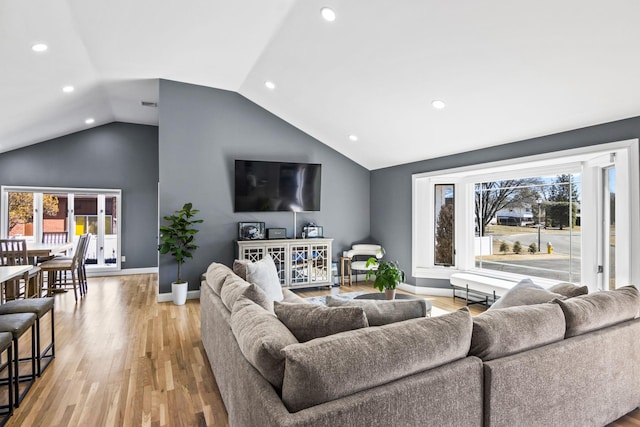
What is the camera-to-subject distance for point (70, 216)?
22.9ft

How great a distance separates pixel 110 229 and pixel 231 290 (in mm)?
6175

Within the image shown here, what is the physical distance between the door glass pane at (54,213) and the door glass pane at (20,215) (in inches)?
7.8

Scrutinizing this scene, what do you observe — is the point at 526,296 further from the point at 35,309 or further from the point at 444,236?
the point at 35,309

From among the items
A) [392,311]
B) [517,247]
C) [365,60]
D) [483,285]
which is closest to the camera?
[392,311]

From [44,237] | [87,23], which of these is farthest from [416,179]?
[44,237]

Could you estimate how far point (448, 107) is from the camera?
391 centimetres

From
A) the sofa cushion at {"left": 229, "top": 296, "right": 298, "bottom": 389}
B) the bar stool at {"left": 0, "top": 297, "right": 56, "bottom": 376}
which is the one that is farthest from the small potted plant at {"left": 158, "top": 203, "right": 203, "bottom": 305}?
the sofa cushion at {"left": 229, "top": 296, "right": 298, "bottom": 389}

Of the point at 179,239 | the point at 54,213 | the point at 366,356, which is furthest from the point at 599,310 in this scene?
the point at 54,213

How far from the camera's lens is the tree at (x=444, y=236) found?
5.70m

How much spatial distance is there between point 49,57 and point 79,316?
10.0 feet

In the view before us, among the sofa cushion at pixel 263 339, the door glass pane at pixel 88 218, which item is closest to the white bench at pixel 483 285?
the sofa cushion at pixel 263 339

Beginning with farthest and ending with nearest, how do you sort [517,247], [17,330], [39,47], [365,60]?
1. [517,247]
2. [365,60]
3. [39,47]
4. [17,330]

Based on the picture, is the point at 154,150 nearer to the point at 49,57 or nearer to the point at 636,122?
the point at 49,57

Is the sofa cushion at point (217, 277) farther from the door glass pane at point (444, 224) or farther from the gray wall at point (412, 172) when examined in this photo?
the door glass pane at point (444, 224)
